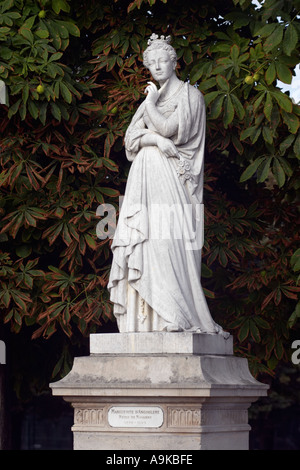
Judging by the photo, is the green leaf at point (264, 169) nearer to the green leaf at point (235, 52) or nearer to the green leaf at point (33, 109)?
the green leaf at point (235, 52)

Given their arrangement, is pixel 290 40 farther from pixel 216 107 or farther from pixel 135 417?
pixel 135 417

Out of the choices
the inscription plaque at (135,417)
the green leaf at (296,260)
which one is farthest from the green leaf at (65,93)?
the inscription plaque at (135,417)

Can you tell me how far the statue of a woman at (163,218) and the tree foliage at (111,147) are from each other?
72.6 inches

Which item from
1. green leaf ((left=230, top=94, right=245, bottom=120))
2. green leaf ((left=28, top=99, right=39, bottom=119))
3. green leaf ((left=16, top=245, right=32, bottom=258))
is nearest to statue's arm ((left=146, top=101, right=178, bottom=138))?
green leaf ((left=230, top=94, right=245, bottom=120))

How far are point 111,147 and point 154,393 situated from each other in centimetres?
485

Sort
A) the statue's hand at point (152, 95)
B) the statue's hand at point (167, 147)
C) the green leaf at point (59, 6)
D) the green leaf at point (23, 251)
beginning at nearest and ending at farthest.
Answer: the statue's hand at point (167, 147)
the statue's hand at point (152, 95)
the green leaf at point (59, 6)
the green leaf at point (23, 251)

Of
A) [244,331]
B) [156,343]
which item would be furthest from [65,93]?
[156,343]

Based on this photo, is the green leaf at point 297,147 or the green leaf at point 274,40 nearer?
the green leaf at point 274,40

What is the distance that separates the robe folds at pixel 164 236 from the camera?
9.57m

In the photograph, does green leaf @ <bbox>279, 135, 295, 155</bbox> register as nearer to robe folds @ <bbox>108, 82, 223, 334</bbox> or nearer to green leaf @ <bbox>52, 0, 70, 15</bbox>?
robe folds @ <bbox>108, 82, 223, 334</bbox>

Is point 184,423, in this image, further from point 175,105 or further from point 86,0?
point 86,0

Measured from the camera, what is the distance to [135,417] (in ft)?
30.2

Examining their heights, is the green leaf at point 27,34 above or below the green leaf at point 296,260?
above

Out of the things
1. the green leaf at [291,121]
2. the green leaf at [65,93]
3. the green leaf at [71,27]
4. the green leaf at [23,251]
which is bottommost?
the green leaf at [23,251]
